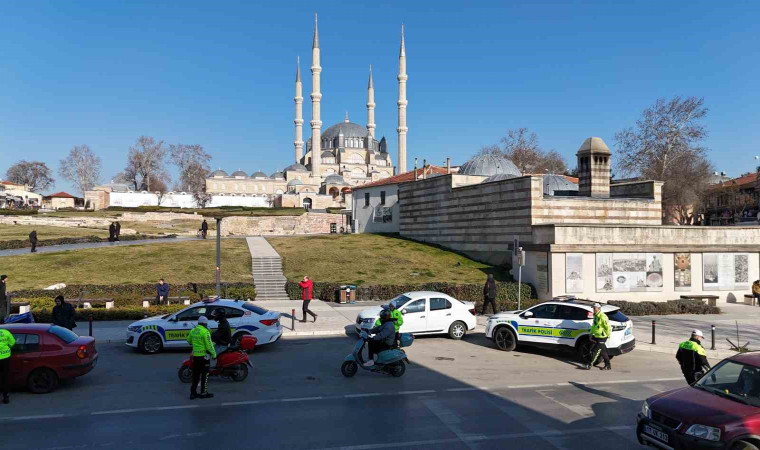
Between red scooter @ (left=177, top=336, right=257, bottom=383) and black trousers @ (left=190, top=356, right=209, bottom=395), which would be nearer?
black trousers @ (left=190, top=356, right=209, bottom=395)

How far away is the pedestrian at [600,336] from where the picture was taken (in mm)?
13195

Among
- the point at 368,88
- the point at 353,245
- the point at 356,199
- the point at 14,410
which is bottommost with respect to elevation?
the point at 14,410

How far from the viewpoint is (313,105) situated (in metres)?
100

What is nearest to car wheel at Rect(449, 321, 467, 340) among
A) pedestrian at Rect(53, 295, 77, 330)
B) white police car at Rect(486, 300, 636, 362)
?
white police car at Rect(486, 300, 636, 362)

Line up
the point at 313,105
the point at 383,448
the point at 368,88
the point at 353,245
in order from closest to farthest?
the point at 383,448 < the point at 353,245 < the point at 313,105 < the point at 368,88

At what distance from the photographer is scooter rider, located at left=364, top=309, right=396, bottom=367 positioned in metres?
12.4

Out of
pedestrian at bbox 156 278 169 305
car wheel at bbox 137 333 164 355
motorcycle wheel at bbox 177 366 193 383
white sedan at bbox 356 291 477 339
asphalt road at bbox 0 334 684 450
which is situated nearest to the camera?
asphalt road at bbox 0 334 684 450

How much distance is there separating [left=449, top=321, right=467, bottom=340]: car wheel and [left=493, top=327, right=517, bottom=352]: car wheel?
1.61 m

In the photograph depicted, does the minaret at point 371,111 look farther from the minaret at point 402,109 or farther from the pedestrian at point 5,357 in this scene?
the pedestrian at point 5,357

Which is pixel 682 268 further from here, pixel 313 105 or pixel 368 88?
pixel 368 88

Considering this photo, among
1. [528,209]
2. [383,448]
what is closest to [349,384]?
[383,448]

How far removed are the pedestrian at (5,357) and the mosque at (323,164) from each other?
83.1m

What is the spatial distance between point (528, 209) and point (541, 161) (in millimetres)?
51645

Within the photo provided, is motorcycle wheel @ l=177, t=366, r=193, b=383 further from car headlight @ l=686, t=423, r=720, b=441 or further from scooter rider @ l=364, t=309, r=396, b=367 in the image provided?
car headlight @ l=686, t=423, r=720, b=441
